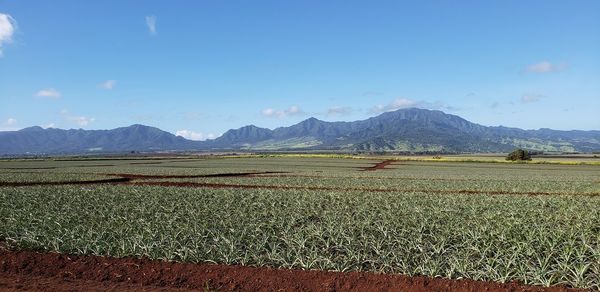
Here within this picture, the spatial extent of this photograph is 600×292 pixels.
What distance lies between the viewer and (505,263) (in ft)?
35.9

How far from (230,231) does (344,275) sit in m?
5.99

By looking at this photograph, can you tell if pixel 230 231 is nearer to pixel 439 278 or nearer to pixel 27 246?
pixel 27 246

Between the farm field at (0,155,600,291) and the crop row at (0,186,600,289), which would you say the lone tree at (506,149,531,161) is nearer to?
the crop row at (0,186,600,289)

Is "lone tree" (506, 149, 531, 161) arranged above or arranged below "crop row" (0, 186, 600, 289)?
below

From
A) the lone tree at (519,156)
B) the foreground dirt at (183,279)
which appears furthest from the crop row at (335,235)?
the lone tree at (519,156)

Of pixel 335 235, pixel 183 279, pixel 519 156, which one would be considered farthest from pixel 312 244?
pixel 519 156

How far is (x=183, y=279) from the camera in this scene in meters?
11.1

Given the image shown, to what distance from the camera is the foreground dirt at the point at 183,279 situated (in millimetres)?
10250

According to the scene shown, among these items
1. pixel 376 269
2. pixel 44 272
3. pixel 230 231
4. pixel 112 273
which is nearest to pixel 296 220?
pixel 230 231

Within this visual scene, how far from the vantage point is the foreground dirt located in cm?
1025

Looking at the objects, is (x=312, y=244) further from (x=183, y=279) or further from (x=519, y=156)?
(x=519, y=156)

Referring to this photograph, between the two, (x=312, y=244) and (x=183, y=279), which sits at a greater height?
(x=312, y=244)

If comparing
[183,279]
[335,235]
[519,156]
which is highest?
[335,235]

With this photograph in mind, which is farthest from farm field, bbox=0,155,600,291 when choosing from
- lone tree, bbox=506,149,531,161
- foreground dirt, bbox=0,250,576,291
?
lone tree, bbox=506,149,531,161
